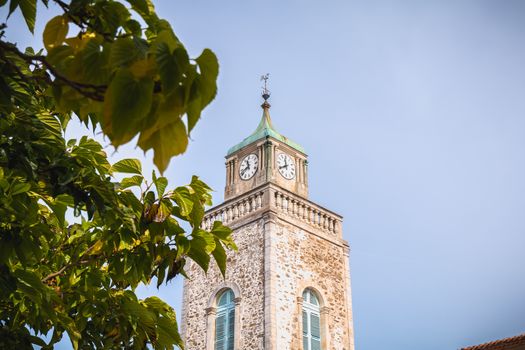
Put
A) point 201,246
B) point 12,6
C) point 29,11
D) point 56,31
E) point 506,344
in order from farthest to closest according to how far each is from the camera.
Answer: point 506,344 → point 201,246 → point 29,11 → point 12,6 → point 56,31

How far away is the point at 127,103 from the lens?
4.65ft

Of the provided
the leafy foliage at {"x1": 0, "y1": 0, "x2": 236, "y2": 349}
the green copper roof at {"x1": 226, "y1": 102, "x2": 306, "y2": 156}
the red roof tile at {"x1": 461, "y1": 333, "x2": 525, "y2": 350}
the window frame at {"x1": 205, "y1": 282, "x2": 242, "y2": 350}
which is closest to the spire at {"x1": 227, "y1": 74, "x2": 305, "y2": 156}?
the green copper roof at {"x1": 226, "y1": 102, "x2": 306, "y2": 156}

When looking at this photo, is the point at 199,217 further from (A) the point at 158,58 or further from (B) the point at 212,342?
(B) the point at 212,342

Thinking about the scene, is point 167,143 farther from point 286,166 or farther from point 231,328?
point 286,166

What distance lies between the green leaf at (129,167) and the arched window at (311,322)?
14.4m

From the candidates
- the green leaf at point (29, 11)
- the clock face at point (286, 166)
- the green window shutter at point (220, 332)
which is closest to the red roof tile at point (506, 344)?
the green window shutter at point (220, 332)

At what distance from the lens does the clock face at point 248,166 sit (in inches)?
773

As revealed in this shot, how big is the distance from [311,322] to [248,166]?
5.31 metres

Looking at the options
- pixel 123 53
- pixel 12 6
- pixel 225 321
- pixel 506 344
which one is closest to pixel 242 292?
pixel 225 321

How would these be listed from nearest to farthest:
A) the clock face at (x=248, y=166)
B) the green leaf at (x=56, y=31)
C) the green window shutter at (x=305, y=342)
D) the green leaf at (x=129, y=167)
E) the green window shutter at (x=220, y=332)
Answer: the green leaf at (x=56, y=31), the green leaf at (x=129, y=167), the green window shutter at (x=305, y=342), the green window shutter at (x=220, y=332), the clock face at (x=248, y=166)

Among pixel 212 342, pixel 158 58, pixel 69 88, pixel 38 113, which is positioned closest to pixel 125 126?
pixel 158 58

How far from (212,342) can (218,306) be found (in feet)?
3.46

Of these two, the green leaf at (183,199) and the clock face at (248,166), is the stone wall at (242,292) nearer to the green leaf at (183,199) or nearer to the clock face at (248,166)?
the clock face at (248,166)

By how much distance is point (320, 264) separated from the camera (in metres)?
18.8
